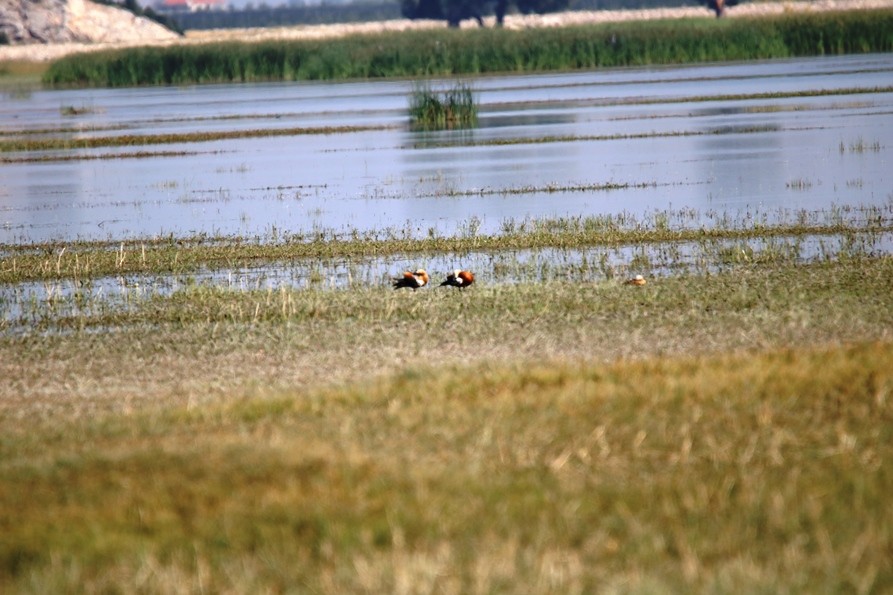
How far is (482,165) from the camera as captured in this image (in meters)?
27.9

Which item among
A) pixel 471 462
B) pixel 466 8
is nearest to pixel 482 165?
pixel 471 462

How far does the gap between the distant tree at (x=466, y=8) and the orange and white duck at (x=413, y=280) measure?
8979 cm

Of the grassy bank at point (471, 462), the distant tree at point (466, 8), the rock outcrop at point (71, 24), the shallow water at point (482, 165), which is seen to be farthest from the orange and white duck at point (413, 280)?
the distant tree at point (466, 8)

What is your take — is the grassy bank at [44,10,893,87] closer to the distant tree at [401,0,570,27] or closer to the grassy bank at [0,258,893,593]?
the distant tree at [401,0,570,27]

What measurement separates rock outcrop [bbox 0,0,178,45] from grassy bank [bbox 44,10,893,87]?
27.5 meters

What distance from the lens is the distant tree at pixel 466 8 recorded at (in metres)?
104

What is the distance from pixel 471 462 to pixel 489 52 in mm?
56229

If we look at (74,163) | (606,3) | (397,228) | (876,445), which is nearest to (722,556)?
(876,445)

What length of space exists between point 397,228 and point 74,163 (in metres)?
15.8

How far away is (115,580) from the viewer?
5738 mm

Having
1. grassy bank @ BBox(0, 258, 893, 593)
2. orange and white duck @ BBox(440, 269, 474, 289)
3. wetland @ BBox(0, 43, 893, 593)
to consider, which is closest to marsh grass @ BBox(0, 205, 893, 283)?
wetland @ BBox(0, 43, 893, 593)

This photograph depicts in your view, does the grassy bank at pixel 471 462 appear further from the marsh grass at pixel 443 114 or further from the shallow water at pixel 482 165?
the marsh grass at pixel 443 114

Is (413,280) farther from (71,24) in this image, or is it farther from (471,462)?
(71,24)

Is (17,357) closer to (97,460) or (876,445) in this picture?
(97,460)
